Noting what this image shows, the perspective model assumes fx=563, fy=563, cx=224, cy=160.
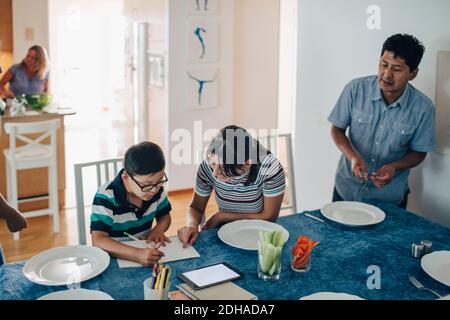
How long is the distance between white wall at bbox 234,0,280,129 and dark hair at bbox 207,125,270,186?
299 cm

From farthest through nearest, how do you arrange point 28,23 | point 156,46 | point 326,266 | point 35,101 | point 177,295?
point 28,23 → point 156,46 → point 35,101 → point 326,266 → point 177,295

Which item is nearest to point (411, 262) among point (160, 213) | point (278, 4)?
point (160, 213)

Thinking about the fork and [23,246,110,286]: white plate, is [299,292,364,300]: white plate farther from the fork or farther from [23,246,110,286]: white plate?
[23,246,110,286]: white plate

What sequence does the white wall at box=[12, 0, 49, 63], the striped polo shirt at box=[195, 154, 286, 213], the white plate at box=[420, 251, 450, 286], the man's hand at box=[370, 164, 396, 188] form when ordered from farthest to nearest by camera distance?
the white wall at box=[12, 0, 49, 63] → the man's hand at box=[370, 164, 396, 188] → the striped polo shirt at box=[195, 154, 286, 213] → the white plate at box=[420, 251, 450, 286]

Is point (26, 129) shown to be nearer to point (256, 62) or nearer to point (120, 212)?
point (120, 212)

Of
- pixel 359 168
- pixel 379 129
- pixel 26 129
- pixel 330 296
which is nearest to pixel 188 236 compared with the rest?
pixel 330 296

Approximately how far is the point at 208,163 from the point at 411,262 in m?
0.90

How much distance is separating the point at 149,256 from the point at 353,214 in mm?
986

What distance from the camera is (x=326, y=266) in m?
1.91

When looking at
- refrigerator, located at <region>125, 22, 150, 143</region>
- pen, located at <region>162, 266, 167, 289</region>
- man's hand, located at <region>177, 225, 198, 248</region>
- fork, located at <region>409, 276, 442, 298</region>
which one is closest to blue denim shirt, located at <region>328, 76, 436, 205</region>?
fork, located at <region>409, 276, 442, 298</region>

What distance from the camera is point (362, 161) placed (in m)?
2.65

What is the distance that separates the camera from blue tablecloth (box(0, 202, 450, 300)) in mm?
1710

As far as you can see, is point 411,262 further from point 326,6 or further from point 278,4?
point 278,4
